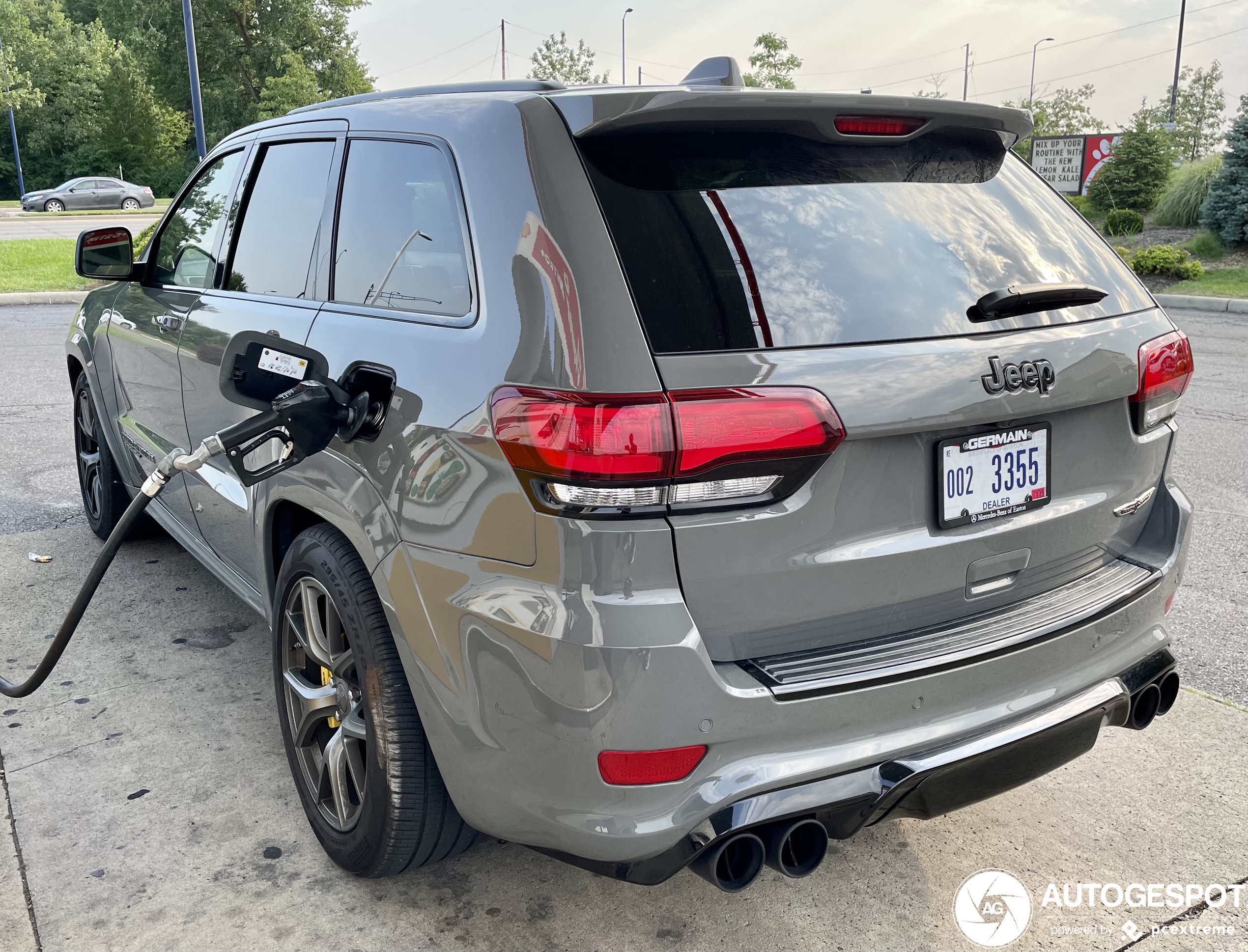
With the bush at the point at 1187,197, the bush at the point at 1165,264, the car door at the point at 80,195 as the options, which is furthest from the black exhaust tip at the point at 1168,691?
the car door at the point at 80,195

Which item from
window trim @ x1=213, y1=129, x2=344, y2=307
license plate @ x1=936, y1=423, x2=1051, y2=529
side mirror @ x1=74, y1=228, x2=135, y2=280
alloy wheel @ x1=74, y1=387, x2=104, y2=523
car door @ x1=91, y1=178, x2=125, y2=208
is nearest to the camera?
license plate @ x1=936, y1=423, x2=1051, y2=529

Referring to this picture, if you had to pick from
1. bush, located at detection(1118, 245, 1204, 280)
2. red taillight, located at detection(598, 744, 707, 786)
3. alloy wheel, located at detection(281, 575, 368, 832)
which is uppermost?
red taillight, located at detection(598, 744, 707, 786)

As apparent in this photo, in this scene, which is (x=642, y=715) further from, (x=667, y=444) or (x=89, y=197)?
(x=89, y=197)

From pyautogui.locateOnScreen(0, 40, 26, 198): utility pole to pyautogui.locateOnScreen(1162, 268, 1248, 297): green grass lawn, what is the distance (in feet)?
146

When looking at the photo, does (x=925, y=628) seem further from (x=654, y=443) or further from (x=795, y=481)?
(x=654, y=443)

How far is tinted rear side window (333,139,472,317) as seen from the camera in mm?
2229

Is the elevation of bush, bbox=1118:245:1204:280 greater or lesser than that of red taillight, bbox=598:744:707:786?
lesser

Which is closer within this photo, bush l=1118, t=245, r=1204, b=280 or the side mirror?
the side mirror

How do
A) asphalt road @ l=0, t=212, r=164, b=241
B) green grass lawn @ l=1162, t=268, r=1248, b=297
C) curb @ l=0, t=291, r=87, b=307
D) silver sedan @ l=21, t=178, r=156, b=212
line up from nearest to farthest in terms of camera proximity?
curb @ l=0, t=291, r=87, b=307
green grass lawn @ l=1162, t=268, r=1248, b=297
asphalt road @ l=0, t=212, r=164, b=241
silver sedan @ l=21, t=178, r=156, b=212

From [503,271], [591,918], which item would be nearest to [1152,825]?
[591,918]

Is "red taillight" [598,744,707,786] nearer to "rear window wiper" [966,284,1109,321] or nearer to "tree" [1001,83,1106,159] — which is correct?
"rear window wiper" [966,284,1109,321]

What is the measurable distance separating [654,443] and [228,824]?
1.77 metres

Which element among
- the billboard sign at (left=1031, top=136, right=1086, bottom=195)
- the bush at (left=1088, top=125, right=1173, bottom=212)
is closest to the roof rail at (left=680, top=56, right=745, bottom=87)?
the bush at (left=1088, top=125, right=1173, bottom=212)

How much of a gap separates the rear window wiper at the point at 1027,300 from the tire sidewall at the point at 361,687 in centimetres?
144
